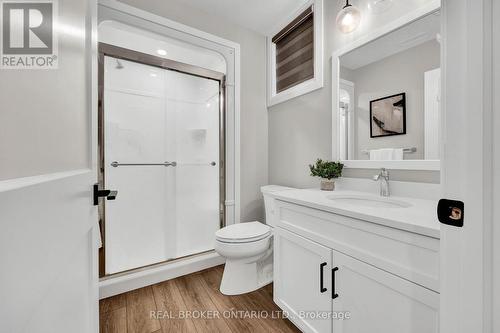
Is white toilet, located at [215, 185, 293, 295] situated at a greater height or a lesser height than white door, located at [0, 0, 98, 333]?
lesser

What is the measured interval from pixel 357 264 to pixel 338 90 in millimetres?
1189

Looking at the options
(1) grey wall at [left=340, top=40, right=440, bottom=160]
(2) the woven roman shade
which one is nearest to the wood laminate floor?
(1) grey wall at [left=340, top=40, right=440, bottom=160]

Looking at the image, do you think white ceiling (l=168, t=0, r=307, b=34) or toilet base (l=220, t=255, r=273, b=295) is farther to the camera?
white ceiling (l=168, t=0, r=307, b=34)

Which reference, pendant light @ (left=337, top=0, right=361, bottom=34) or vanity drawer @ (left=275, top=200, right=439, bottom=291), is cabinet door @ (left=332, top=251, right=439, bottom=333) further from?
pendant light @ (left=337, top=0, right=361, bottom=34)

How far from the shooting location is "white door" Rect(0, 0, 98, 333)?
0.21 m

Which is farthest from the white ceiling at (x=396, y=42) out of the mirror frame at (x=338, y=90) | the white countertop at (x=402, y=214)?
the white countertop at (x=402, y=214)

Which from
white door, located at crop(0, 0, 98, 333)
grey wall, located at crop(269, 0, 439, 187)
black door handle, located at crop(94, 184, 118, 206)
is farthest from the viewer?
grey wall, located at crop(269, 0, 439, 187)

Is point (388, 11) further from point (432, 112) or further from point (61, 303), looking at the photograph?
point (61, 303)

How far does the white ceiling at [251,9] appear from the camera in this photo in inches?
71.4

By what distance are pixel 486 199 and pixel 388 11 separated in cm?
130

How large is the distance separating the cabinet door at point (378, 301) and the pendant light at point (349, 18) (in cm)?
141

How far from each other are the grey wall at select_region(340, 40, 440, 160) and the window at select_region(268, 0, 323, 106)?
346 millimetres

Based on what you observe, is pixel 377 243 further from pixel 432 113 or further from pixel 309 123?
pixel 309 123

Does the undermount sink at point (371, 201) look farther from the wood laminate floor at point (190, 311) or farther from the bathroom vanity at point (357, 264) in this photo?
the wood laminate floor at point (190, 311)
